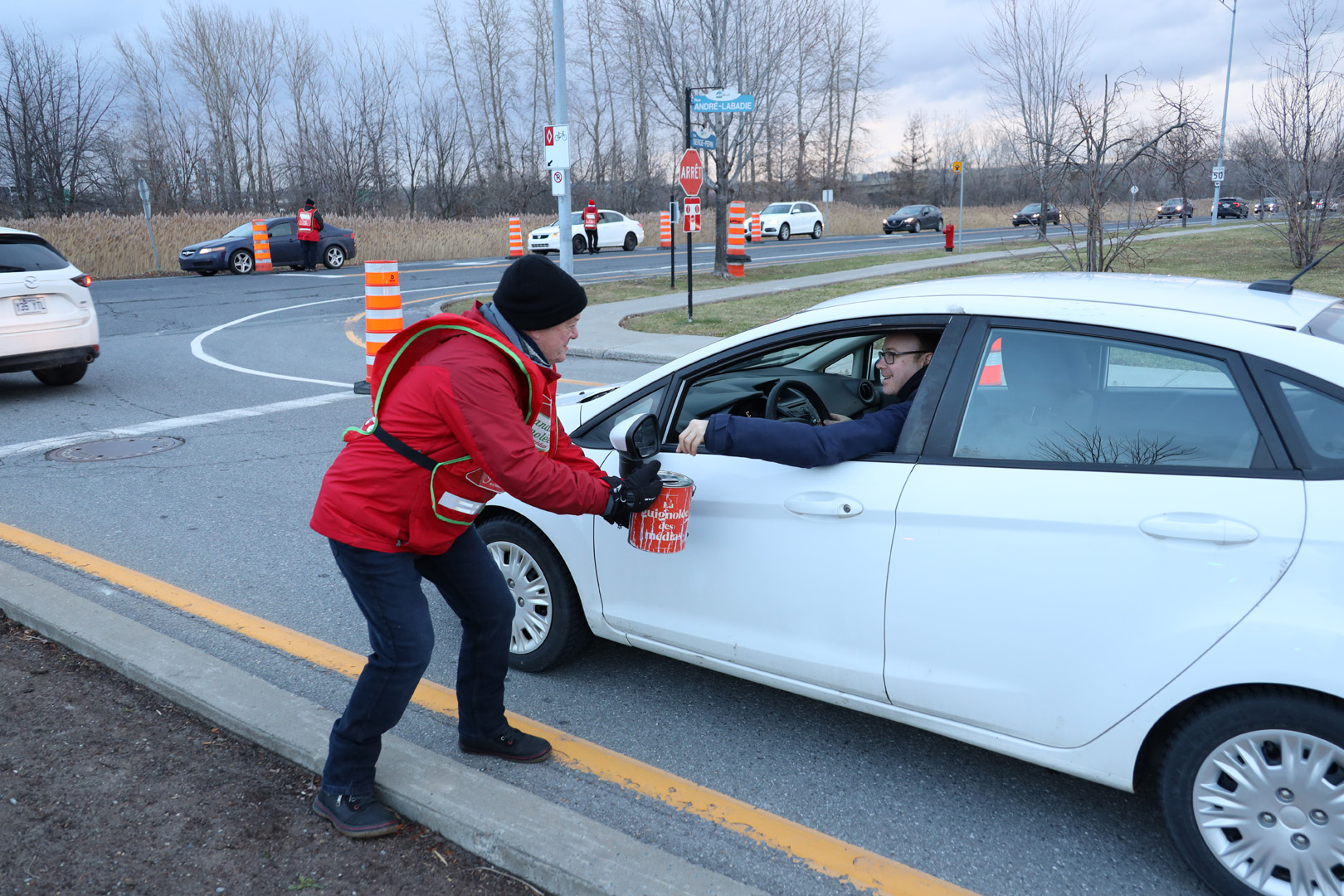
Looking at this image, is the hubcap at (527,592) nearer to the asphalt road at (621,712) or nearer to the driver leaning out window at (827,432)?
the asphalt road at (621,712)

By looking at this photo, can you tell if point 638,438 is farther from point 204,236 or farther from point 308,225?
point 204,236

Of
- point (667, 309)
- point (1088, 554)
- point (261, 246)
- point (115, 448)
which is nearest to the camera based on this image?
point (1088, 554)

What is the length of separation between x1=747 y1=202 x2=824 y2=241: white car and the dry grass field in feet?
7.95

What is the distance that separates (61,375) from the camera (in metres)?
10.3

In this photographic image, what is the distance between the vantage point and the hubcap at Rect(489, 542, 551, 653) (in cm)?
375

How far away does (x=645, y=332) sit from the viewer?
13688 mm

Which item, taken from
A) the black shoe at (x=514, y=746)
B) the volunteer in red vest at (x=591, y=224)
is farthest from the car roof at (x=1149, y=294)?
the volunteer in red vest at (x=591, y=224)

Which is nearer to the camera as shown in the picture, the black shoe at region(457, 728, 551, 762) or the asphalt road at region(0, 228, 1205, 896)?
the asphalt road at region(0, 228, 1205, 896)

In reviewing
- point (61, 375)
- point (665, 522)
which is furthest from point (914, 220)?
point (665, 522)

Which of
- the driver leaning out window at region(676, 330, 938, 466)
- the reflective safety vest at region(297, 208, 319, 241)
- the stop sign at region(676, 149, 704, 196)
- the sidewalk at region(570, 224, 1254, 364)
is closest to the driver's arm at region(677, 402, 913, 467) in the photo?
the driver leaning out window at region(676, 330, 938, 466)

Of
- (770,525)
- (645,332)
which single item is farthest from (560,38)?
(770,525)

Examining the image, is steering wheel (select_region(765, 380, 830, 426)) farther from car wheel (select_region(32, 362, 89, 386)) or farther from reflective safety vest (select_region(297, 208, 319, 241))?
reflective safety vest (select_region(297, 208, 319, 241))

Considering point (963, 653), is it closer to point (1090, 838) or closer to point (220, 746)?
point (1090, 838)

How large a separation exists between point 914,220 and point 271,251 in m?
30.4
